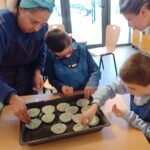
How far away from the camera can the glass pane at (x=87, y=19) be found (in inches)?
164

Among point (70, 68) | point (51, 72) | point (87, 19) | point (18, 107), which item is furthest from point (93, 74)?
point (87, 19)

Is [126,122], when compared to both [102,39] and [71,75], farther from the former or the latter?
[102,39]

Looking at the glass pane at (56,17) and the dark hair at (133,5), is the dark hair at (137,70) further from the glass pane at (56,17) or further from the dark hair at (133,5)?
the glass pane at (56,17)

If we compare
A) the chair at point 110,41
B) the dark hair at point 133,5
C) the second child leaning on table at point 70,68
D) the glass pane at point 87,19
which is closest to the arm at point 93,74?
the second child leaning on table at point 70,68

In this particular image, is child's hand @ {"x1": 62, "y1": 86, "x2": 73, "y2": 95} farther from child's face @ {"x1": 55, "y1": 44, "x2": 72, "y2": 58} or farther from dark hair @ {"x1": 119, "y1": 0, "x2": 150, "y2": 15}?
dark hair @ {"x1": 119, "y1": 0, "x2": 150, "y2": 15}

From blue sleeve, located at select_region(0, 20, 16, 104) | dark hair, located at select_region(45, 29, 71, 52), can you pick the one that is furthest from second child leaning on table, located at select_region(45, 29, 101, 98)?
blue sleeve, located at select_region(0, 20, 16, 104)

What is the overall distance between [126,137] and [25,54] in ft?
2.13

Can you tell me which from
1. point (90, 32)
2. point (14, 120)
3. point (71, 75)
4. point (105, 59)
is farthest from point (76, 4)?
point (14, 120)

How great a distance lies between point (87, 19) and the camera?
171 inches

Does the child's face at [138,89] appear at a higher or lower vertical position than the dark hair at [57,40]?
lower

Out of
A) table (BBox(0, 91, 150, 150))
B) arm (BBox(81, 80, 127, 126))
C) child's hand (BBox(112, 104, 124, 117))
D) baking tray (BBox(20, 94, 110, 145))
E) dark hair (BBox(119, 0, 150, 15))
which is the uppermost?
dark hair (BBox(119, 0, 150, 15))

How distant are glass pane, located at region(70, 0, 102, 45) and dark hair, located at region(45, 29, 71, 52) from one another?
3.02 meters

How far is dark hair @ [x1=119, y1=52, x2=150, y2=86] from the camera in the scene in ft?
2.84

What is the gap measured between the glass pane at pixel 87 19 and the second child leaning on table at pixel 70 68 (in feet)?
9.60
